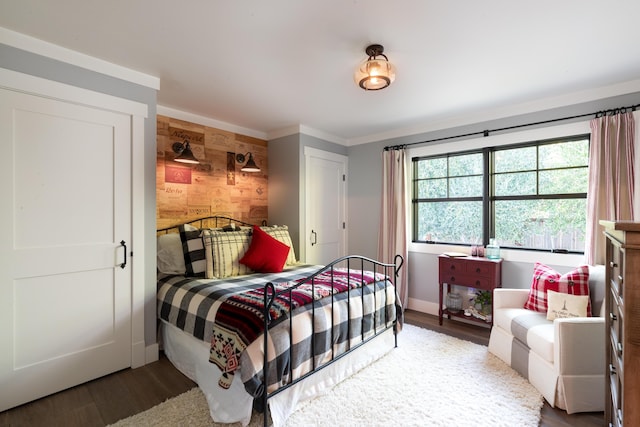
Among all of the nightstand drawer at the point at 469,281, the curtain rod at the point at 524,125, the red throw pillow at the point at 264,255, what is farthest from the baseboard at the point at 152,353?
the curtain rod at the point at 524,125

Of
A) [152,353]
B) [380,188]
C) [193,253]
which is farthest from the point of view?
[380,188]

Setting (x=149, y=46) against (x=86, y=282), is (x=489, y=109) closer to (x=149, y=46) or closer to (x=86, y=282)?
(x=149, y=46)

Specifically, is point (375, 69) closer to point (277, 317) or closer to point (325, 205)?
point (277, 317)

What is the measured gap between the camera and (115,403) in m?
2.05

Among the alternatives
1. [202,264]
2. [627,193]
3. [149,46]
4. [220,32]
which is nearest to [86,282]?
[202,264]

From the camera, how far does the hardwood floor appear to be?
188 centimetres

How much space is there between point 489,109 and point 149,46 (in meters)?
3.46

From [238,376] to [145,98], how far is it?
2391mm

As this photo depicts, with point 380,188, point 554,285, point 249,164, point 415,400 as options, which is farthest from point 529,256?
point 249,164

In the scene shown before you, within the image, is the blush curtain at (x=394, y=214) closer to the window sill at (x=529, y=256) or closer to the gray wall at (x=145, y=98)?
the window sill at (x=529, y=256)

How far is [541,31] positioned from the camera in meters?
1.95

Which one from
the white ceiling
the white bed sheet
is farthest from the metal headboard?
the white ceiling

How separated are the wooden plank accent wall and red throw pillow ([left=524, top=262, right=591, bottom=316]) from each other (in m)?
3.28

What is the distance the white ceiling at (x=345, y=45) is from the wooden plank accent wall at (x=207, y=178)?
0.41 m
